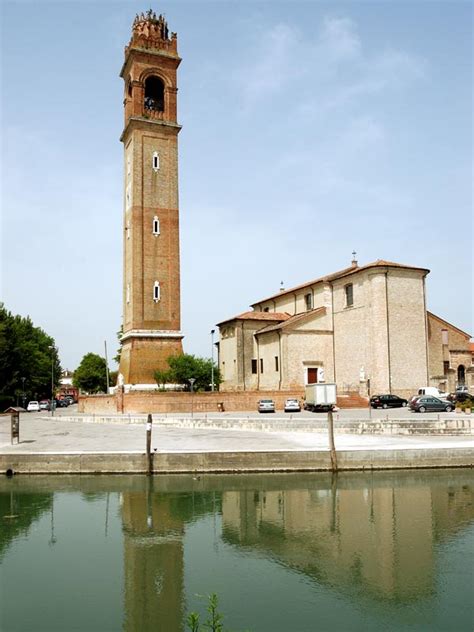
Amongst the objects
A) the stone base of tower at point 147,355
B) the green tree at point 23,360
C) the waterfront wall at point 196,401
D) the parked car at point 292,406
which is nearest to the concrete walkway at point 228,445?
the waterfront wall at point 196,401

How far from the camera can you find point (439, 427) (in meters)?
27.9

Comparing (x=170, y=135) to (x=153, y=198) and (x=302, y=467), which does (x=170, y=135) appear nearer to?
(x=153, y=198)

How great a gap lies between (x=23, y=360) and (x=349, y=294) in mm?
33147

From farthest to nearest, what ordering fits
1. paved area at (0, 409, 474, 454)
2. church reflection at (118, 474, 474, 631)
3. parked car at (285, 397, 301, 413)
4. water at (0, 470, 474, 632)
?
parked car at (285, 397, 301, 413) < paved area at (0, 409, 474, 454) < church reflection at (118, 474, 474, 631) < water at (0, 470, 474, 632)

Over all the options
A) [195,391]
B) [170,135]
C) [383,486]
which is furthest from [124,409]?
[383,486]

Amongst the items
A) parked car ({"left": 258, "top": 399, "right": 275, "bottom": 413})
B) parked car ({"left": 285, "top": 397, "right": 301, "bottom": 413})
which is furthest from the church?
parked car ({"left": 258, "top": 399, "right": 275, "bottom": 413})

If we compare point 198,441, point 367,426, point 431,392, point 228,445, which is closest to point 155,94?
point 431,392

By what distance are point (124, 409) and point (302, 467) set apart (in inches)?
897

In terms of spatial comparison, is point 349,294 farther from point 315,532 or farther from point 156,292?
point 315,532

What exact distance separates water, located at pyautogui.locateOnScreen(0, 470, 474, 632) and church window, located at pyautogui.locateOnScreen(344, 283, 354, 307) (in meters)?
26.2

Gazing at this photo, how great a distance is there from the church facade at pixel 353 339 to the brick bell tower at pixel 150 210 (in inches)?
331

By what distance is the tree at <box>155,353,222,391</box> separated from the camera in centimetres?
4369

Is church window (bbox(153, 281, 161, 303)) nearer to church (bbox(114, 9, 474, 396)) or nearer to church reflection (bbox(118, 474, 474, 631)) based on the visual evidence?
church (bbox(114, 9, 474, 396))

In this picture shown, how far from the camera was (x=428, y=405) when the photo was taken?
118 feet
